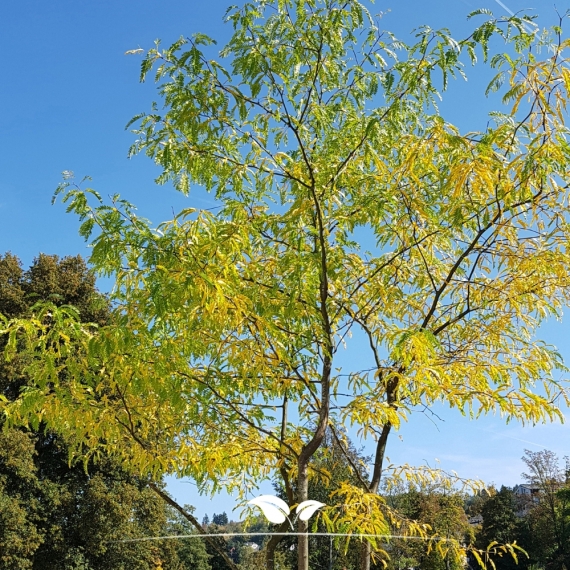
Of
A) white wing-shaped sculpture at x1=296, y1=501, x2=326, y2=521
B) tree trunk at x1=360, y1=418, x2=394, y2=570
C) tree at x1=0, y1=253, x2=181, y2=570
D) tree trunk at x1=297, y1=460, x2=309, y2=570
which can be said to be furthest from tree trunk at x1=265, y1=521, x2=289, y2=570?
tree at x1=0, y1=253, x2=181, y2=570

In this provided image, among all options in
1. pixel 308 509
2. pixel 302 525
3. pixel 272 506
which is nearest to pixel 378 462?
pixel 302 525

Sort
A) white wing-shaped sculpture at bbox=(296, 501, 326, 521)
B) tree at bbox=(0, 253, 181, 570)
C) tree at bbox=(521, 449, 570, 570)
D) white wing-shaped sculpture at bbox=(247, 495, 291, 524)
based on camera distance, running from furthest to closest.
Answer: tree at bbox=(521, 449, 570, 570) → tree at bbox=(0, 253, 181, 570) → white wing-shaped sculpture at bbox=(296, 501, 326, 521) → white wing-shaped sculpture at bbox=(247, 495, 291, 524)

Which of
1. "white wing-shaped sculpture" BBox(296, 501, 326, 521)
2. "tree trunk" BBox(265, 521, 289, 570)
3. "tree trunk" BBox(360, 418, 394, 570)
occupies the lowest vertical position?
"tree trunk" BBox(265, 521, 289, 570)

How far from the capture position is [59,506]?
10.3 metres

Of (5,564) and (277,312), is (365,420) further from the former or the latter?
(5,564)

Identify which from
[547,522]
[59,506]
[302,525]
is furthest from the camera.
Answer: [547,522]

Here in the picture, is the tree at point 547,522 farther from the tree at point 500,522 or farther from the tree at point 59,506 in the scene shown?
the tree at point 59,506

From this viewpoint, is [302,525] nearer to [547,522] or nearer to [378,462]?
[378,462]

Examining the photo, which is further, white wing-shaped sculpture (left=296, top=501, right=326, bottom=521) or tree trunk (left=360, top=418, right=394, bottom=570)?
tree trunk (left=360, top=418, right=394, bottom=570)

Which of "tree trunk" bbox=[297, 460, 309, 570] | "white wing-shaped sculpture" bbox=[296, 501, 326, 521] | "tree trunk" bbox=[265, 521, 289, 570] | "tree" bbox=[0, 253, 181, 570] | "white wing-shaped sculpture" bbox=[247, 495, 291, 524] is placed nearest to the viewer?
"white wing-shaped sculpture" bbox=[247, 495, 291, 524]

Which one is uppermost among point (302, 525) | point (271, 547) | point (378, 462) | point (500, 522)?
point (378, 462)

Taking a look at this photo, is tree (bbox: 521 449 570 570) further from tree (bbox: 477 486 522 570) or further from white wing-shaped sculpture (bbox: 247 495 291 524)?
white wing-shaped sculpture (bbox: 247 495 291 524)

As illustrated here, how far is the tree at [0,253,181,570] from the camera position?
376 inches

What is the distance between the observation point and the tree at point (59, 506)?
956cm
